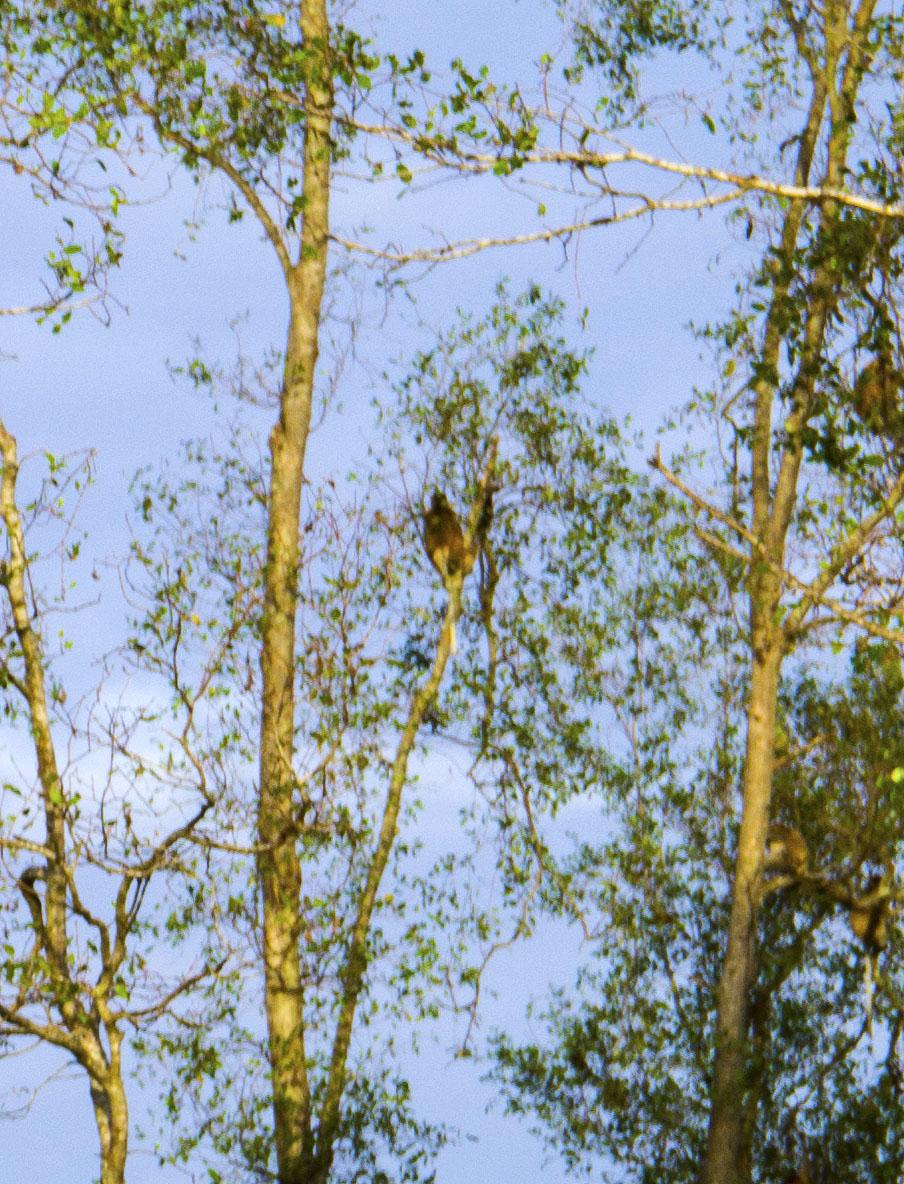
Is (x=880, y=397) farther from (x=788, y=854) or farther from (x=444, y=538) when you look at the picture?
(x=788, y=854)

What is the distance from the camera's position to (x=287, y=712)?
13.9 m

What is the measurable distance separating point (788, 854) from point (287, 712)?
613 cm

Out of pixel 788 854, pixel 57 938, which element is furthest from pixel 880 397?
pixel 57 938

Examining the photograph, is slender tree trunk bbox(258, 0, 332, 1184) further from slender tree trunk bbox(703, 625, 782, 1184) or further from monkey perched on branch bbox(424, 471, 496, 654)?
slender tree trunk bbox(703, 625, 782, 1184)

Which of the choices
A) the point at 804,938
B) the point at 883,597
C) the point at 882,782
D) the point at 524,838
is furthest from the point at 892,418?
the point at 804,938

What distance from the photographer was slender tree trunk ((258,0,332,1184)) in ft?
43.2

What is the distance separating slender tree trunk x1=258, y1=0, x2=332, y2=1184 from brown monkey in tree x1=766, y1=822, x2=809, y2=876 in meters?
5.68

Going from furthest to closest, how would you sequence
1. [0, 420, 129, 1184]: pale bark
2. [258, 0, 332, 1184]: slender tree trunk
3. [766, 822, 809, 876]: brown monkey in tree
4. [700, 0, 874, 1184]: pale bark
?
[766, 822, 809, 876]: brown monkey in tree
[700, 0, 874, 1184]: pale bark
[258, 0, 332, 1184]: slender tree trunk
[0, 420, 129, 1184]: pale bark

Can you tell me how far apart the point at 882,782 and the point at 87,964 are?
682 centimetres

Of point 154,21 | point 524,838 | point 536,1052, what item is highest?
point 154,21

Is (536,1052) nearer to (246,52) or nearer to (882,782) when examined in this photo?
(882,782)

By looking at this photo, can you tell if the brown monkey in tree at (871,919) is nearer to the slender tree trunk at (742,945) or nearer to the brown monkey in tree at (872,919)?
the brown monkey in tree at (872,919)

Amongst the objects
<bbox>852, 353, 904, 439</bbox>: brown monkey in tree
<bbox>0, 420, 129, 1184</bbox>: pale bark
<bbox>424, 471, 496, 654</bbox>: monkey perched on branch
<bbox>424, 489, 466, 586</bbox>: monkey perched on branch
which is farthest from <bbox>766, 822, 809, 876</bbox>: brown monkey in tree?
<bbox>0, 420, 129, 1184</bbox>: pale bark

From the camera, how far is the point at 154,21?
14.9 m
